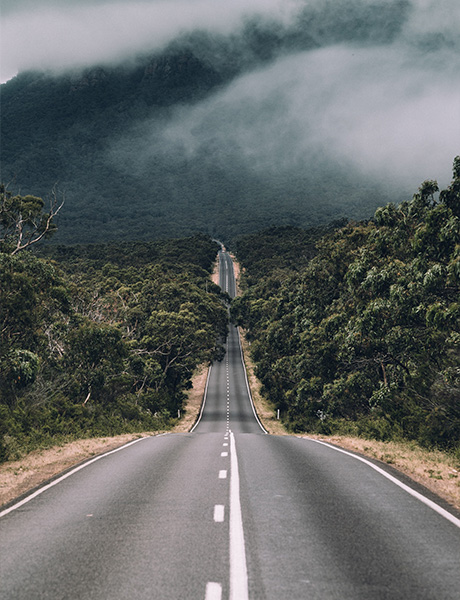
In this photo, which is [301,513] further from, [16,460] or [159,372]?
[159,372]

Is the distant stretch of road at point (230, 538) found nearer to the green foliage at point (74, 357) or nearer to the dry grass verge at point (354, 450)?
the dry grass verge at point (354, 450)

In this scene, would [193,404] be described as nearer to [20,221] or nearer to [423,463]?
[20,221]

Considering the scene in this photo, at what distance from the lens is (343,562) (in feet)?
17.4

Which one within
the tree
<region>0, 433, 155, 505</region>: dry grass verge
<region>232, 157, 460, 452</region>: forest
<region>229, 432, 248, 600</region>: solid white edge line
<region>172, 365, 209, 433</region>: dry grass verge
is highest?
the tree

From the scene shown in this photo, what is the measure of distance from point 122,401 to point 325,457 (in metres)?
22.3

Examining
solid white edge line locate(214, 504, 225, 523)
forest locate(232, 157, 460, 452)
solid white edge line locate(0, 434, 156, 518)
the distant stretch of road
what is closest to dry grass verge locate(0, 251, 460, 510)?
solid white edge line locate(0, 434, 156, 518)

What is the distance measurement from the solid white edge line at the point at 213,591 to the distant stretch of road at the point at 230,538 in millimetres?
11

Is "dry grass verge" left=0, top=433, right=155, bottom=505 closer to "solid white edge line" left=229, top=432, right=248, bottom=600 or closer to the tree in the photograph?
"solid white edge line" left=229, top=432, right=248, bottom=600

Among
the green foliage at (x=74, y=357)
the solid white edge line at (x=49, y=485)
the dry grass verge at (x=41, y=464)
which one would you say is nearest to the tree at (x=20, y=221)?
the green foliage at (x=74, y=357)

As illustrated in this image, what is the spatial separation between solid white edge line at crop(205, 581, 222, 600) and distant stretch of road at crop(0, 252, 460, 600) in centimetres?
1

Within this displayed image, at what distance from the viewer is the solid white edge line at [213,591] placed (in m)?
4.46

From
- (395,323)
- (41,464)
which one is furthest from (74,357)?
(395,323)

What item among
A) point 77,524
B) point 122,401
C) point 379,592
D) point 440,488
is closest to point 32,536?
point 77,524

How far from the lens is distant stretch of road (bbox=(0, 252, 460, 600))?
15.5 ft
